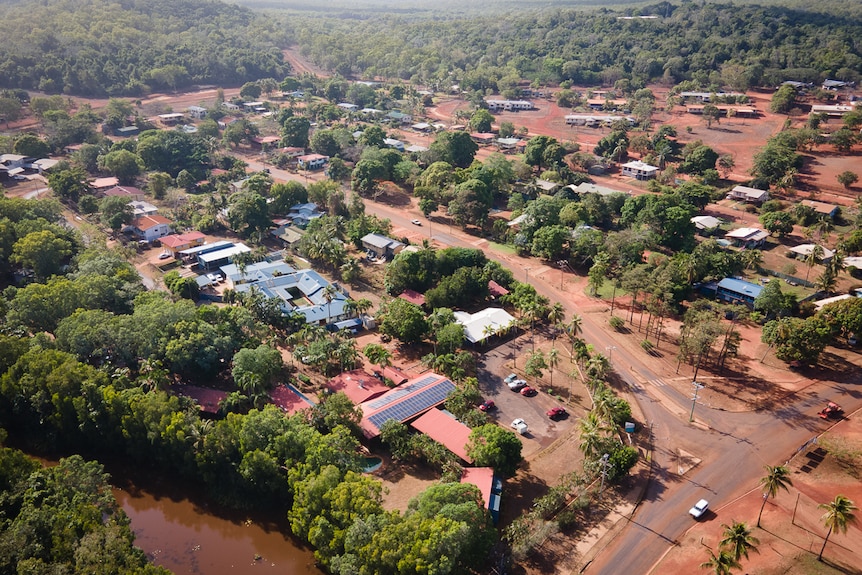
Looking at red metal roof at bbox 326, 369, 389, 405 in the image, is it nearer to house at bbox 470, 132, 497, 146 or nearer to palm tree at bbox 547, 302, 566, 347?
palm tree at bbox 547, 302, 566, 347

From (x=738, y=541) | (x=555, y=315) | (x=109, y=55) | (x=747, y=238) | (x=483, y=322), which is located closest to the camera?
(x=738, y=541)

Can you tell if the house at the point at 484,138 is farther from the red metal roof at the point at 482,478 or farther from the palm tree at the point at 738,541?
the palm tree at the point at 738,541

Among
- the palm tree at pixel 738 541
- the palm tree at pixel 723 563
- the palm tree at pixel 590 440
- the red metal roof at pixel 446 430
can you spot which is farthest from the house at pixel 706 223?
the palm tree at pixel 723 563

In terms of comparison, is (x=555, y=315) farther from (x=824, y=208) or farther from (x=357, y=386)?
(x=824, y=208)

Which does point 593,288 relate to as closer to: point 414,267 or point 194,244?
point 414,267

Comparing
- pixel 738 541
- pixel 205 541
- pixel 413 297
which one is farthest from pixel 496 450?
pixel 413 297

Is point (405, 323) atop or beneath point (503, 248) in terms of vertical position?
atop
